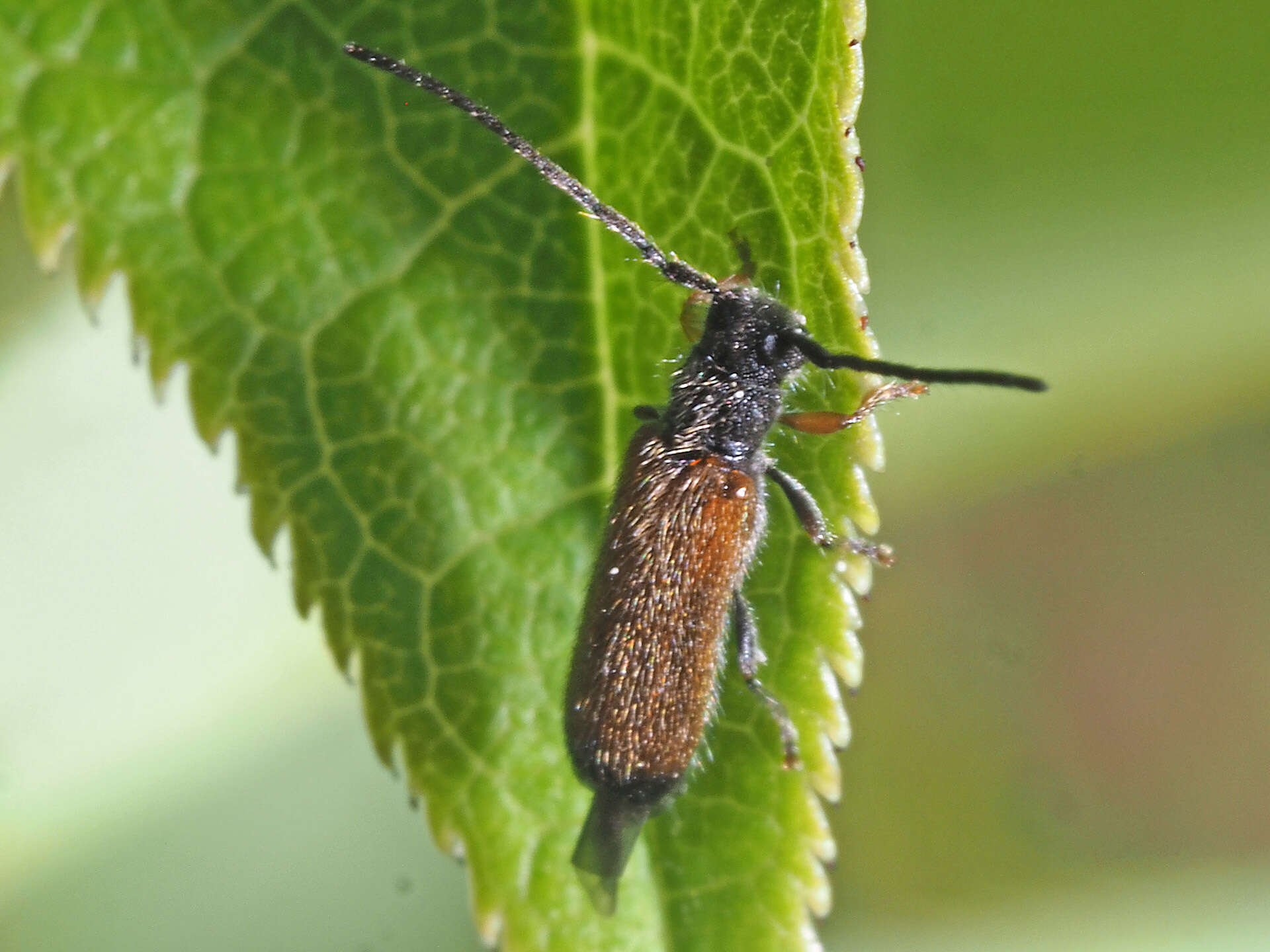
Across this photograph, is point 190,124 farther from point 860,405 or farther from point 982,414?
point 982,414

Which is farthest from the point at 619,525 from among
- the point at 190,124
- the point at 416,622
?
the point at 190,124

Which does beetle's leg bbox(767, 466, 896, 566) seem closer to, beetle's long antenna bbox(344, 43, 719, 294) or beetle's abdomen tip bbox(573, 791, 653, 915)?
beetle's long antenna bbox(344, 43, 719, 294)

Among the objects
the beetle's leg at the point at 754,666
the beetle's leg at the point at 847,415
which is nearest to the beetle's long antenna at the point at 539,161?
the beetle's leg at the point at 847,415

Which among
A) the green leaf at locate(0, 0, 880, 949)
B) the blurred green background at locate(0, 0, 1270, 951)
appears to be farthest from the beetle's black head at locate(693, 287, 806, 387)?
the blurred green background at locate(0, 0, 1270, 951)

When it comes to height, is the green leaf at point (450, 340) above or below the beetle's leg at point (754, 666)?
above

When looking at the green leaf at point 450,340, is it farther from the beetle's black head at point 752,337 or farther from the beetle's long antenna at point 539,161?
the beetle's black head at point 752,337

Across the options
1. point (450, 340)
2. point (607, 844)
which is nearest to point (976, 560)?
point (607, 844)
